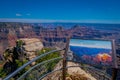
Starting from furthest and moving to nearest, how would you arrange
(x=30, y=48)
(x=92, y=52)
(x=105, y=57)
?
1. (x=30, y=48)
2. (x=92, y=52)
3. (x=105, y=57)

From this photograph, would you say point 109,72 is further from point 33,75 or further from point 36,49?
point 36,49

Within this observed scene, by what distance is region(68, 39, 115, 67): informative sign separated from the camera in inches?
135

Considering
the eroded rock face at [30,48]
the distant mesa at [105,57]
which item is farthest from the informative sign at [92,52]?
the eroded rock face at [30,48]

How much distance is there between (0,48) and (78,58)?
113 m

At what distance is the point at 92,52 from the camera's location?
3.61 metres

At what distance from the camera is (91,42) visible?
3.68m

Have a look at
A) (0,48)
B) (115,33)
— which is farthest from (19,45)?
(115,33)

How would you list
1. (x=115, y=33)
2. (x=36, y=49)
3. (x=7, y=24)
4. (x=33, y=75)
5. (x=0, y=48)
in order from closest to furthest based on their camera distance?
(x=33, y=75), (x=36, y=49), (x=0, y=48), (x=7, y=24), (x=115, y=33)

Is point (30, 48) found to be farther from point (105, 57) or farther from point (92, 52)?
point (105, 57)

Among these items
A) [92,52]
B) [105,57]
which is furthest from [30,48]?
[105,57]

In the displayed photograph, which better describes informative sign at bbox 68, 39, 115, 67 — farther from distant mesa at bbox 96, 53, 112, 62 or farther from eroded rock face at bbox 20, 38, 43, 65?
eroded rock face at bbox 20, 38, 43, 65

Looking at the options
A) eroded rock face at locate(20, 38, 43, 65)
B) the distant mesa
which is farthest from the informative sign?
eroded rock face at locate(20, 38, 43, 65)

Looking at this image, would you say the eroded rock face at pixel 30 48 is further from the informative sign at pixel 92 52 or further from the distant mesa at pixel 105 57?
the distant mesa at pixel 105 57

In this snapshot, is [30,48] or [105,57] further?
[30,48]
